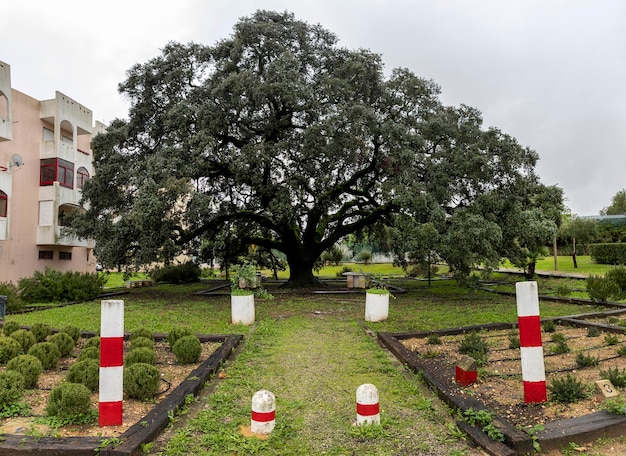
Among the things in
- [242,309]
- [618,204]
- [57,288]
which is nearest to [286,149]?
[242,309]

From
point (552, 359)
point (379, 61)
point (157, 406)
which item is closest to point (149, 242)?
point (379, 61)

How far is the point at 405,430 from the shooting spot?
3752mm

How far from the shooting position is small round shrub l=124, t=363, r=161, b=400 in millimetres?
4410

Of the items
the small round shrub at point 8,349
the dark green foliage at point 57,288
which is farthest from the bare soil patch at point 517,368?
the dark green foliage at point 57,288

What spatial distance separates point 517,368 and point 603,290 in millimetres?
7553

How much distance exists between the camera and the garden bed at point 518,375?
3.45 meters

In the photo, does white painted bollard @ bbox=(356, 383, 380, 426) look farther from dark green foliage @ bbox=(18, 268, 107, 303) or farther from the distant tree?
the distant tree

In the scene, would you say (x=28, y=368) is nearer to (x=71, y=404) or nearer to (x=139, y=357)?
(x=139, y=357)

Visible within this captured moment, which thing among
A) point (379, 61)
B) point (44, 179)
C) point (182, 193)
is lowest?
point (182, 193)

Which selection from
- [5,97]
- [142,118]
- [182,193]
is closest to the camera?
[182,193]

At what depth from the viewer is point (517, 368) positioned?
544cm

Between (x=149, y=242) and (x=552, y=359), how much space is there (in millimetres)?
13044

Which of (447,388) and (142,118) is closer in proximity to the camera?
(447,388)

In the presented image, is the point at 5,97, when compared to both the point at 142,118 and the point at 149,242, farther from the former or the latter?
the point at 149,242
